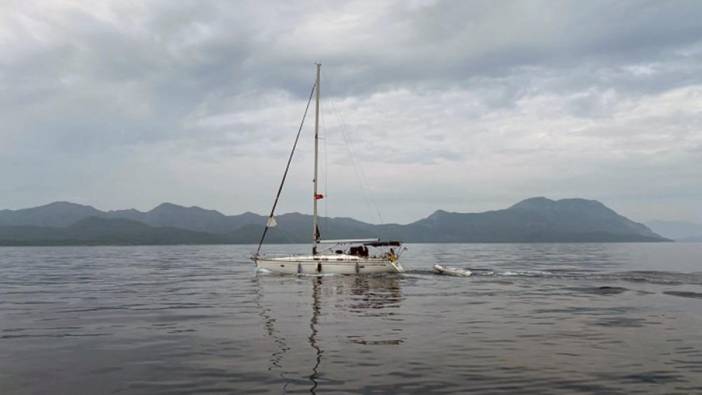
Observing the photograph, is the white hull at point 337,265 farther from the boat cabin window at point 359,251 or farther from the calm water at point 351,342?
the calm water at point 351,342

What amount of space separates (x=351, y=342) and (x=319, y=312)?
9843 mm

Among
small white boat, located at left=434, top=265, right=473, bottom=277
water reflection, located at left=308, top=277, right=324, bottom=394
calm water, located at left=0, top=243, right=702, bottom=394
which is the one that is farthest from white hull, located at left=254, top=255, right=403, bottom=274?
calm water, located at left=0, top=243, right=702, bottom=394

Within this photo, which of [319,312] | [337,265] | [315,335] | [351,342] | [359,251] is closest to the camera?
[351,342]

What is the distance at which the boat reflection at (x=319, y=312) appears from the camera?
62.1 feet

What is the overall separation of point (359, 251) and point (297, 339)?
1447 inches

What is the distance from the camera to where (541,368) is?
59.3 feet

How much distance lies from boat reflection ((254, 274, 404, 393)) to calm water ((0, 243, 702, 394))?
108mm

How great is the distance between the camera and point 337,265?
187 feet

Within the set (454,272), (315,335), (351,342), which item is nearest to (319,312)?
(315,335)

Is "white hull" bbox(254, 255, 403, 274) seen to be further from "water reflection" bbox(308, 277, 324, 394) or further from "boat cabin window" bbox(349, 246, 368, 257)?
"water reflection" bbox(308, 277, 324, 394)

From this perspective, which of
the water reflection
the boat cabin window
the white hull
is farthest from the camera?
the boat cabin window

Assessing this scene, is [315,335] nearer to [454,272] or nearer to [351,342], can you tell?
[351,342]

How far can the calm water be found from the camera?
16.4 metres

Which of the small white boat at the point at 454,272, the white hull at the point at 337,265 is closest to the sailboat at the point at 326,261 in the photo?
the white hull at the point at 337,265
